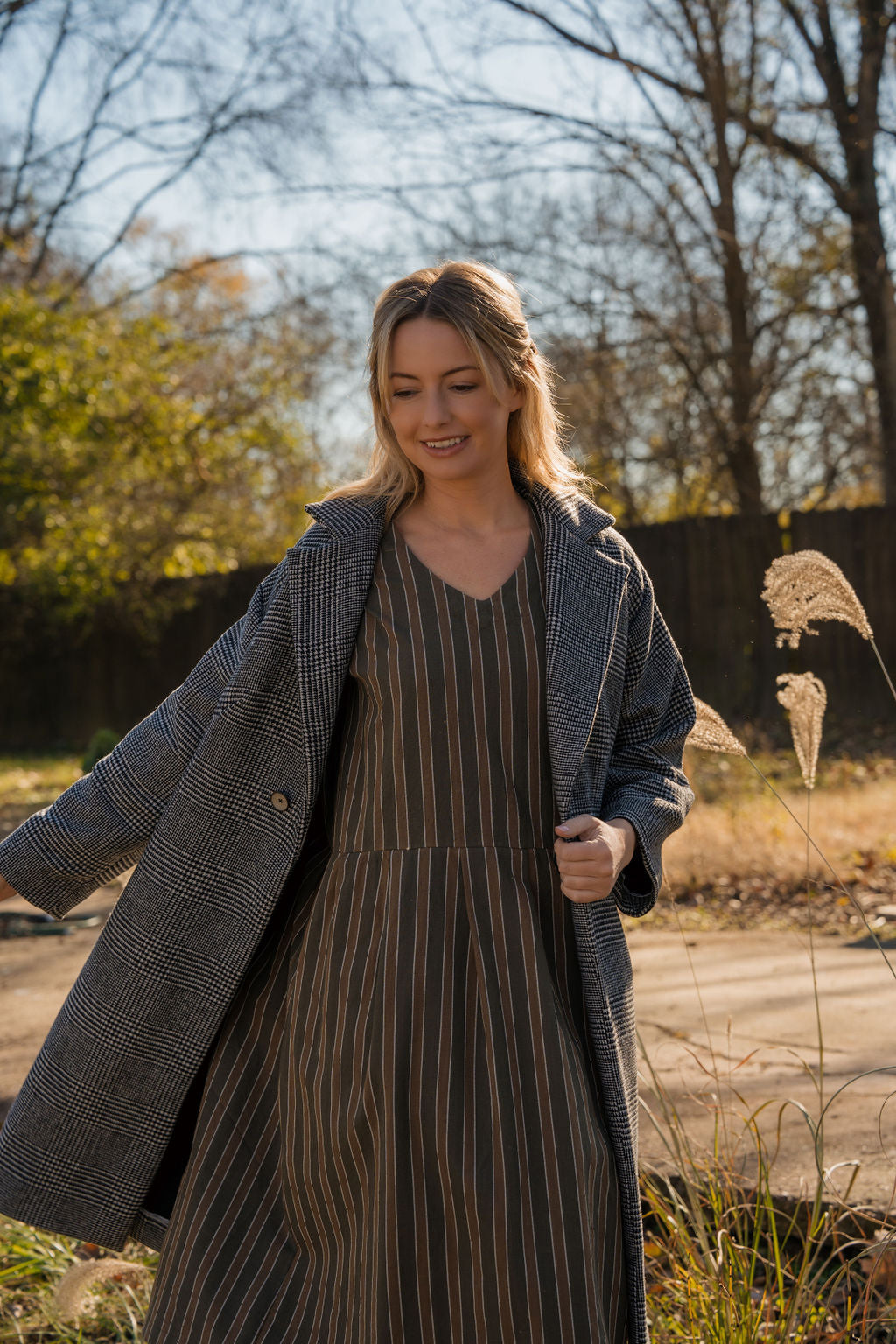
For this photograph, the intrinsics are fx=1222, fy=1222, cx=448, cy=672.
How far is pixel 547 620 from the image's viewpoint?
1.77 m

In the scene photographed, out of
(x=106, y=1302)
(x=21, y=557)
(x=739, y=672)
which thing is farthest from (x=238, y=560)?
(x=106, y=1302)

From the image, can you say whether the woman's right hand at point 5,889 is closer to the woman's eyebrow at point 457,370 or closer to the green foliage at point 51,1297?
the green foliage at point 51,1297

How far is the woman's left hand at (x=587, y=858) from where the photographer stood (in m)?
1.60

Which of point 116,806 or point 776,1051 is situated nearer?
point 116,806

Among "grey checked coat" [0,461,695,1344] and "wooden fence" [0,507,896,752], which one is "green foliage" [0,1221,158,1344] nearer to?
"grey checked coat" [0,461,695,1344]

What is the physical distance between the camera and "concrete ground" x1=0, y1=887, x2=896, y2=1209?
2445mm

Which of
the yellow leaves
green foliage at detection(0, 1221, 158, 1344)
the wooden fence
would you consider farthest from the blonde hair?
the yellow leaves

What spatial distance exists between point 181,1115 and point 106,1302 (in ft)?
2.23

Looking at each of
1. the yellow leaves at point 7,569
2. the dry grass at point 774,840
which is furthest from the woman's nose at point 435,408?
the yellow leaves at point 7,569

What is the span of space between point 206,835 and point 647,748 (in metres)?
0.68

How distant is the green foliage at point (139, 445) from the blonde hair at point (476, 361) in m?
11.2

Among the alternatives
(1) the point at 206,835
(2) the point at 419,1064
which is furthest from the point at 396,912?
(1) the point at 206,835

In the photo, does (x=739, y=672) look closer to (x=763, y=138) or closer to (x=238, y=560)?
(x=763, y=138)

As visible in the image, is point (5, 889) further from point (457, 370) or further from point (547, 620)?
point (457, 370)
